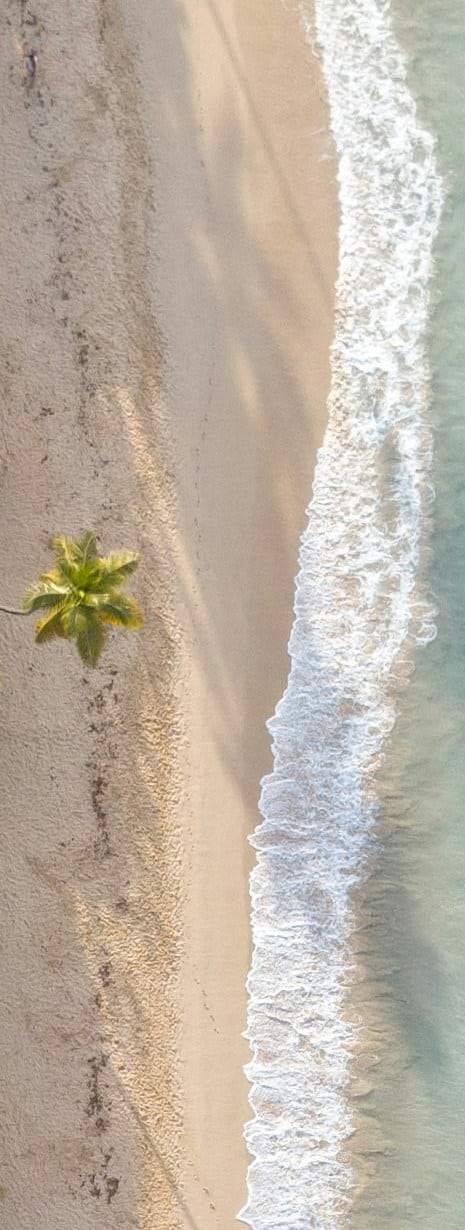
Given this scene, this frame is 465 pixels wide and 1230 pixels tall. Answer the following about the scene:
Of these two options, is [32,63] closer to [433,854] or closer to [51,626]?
[51,626]

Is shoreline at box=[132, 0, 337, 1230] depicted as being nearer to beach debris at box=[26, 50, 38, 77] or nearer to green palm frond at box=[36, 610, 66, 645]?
beach debris at box=[26, 50, 38, 77]

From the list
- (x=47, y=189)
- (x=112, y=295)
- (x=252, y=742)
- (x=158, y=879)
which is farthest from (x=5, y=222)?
(x=158, y=879)

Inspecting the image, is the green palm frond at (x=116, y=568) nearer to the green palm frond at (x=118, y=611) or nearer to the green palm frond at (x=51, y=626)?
the green palm frond at (x=118, y=611)

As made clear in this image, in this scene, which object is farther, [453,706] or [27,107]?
[453,706]

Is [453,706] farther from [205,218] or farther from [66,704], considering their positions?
[205,218]

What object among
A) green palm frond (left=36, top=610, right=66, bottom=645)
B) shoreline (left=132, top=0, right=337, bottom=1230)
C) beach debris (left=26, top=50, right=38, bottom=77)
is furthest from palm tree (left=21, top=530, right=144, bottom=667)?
beach debris (left=26, top=50, right=38, bottom=77)

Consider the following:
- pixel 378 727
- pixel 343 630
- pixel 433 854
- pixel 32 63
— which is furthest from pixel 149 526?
pixel 32 63

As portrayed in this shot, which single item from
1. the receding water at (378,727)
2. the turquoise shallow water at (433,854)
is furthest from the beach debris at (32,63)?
the turquoise shallow water at (433,854)
